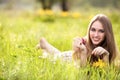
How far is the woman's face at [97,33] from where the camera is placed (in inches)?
189

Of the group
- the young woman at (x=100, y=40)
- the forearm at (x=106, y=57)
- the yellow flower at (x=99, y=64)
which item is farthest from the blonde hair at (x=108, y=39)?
the yellow flower at (x=99, y=64)

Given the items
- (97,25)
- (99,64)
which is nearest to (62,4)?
(97,25)

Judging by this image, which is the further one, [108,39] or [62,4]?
[62,4]

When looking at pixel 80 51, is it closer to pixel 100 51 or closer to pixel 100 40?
pixel 100 51

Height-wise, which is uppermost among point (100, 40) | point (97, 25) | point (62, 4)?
point (97, 25)

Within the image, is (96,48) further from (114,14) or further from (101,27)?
(114,14)

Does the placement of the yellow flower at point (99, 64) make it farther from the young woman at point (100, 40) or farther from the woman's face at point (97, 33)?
the woman's face at point (97, 33)

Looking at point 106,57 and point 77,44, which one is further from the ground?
point 77,44

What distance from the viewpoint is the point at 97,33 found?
479 centimetres

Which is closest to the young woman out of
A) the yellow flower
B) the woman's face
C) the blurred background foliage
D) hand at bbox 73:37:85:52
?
the woman's face

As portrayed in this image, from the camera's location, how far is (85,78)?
4191mm

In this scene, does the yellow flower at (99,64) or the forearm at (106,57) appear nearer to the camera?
the yellow flower at (99,64)

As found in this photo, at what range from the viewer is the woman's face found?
4.80 metres

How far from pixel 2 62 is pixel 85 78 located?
0.85m
